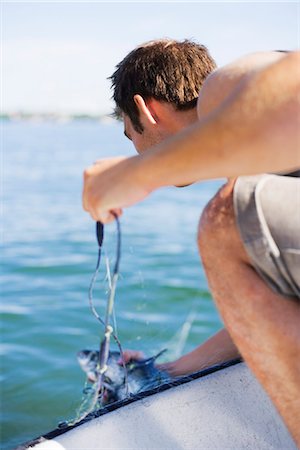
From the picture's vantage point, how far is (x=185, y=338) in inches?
215

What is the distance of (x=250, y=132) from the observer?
1.48 m

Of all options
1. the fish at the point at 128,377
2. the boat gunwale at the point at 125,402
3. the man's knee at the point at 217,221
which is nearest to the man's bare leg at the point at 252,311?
the man's knee at the point at 217,221

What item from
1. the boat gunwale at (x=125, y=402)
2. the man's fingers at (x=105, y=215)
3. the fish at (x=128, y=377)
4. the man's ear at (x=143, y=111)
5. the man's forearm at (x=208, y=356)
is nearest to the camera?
the man's fingers at (x=105, y=215)

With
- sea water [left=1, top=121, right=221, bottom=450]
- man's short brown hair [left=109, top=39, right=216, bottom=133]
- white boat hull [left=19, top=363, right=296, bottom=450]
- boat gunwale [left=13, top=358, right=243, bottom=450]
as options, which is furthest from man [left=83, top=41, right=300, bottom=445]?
sea water [left=1, top=121, right=221, bottom=450]

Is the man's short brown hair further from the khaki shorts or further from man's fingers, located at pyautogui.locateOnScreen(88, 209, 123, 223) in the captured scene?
the khaki shorts

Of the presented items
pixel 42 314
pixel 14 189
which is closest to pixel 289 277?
pixel 42 314

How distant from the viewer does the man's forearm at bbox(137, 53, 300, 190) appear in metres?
1.48

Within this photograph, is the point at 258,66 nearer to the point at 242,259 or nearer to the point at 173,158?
the point at 173,158

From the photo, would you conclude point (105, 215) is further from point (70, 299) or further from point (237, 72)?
point (70, 299)

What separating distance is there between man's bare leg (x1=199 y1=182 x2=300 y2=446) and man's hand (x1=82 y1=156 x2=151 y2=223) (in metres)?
0.22

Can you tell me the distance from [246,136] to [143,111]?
1044 millimetres

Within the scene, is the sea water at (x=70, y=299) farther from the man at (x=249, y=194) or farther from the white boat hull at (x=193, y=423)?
the man at (x=249, y=194)

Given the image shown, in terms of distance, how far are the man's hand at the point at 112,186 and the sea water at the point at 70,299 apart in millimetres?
1233

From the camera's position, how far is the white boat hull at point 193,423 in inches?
82.4
